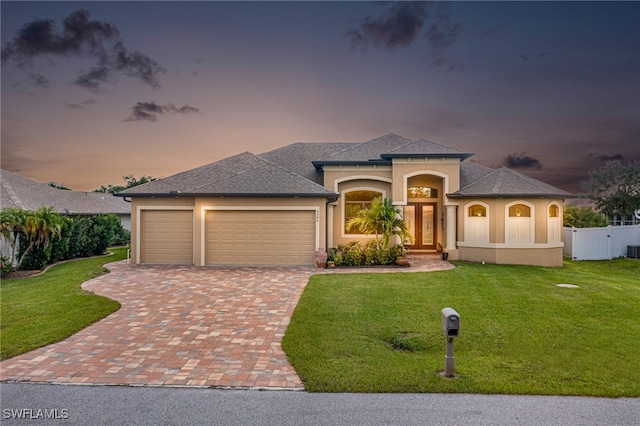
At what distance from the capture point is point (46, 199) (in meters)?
20.6

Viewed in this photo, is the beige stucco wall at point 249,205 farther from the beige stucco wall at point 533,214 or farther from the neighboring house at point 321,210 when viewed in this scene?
the beige stucco wall at point 533,214

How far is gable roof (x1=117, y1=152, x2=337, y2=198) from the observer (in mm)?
14242

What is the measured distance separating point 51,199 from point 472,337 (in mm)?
24286

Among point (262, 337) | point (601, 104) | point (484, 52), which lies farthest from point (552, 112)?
point (262, 337)

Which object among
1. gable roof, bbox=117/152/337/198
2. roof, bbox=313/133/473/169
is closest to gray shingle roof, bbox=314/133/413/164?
roof, bbox=313/133/473/169

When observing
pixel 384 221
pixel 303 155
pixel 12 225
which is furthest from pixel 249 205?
pixel 12 225

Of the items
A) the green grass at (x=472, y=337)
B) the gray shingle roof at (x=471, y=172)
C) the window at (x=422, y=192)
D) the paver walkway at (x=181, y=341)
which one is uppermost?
the gray shingle roof at (x=471, y=172)

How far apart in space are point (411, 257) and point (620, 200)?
1632 cm

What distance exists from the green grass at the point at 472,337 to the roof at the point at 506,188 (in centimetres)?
465

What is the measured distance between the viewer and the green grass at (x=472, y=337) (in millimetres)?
4602

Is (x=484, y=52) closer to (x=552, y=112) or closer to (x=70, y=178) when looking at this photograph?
(x=552, y=112)

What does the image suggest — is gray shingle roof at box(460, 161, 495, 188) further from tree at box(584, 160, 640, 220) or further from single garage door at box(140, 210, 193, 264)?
single garage door at box(140, 210, 193, 264)

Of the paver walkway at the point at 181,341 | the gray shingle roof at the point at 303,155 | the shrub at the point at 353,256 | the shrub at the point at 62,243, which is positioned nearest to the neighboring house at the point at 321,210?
the shrub at the point at 353,256

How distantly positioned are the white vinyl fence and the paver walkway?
50.6 feet
